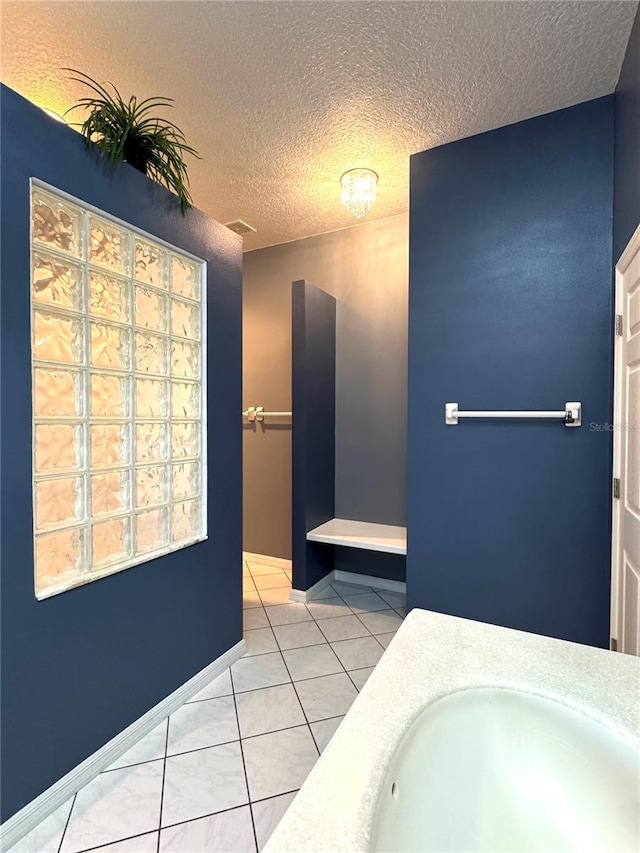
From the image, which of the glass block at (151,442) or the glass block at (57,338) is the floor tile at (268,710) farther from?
the glass block at (57,338)

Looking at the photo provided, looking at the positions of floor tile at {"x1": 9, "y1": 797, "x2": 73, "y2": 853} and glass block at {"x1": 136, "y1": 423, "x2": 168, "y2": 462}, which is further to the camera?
glass block at {"x1": 136, "y1": 423, "x2": 168, "y2": 462}

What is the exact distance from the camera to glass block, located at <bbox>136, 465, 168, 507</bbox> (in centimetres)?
155

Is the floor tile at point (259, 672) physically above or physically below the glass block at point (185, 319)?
below

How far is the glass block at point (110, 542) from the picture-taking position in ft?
4.55

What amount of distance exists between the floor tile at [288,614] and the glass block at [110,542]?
4.17 feet

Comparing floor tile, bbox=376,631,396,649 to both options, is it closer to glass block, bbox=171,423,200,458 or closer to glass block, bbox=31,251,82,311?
glass block, bbox=171,423,200,458

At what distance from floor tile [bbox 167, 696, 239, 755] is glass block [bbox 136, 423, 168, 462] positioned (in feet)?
3.39

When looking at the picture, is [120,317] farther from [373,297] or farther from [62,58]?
[373,297]

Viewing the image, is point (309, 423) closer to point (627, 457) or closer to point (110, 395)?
point (110, 395)

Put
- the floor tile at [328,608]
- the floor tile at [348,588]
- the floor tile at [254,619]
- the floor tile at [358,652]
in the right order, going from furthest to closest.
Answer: the floor tile at [348,588], the floor tile at [328,608], the floor tile at [254,619], the floor tile at [358,652]

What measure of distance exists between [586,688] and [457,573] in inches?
52.0

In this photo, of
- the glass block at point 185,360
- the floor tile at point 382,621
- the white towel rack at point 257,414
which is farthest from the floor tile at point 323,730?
the white towel rack at point 257,414

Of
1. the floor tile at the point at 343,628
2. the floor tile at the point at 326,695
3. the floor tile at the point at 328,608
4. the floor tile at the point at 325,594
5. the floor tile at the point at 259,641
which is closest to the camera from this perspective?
the floor tile at the point at 326,695

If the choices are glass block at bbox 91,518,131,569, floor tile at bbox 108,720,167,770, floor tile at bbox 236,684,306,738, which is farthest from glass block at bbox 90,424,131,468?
floor tile at bbox 236,684,306,738
